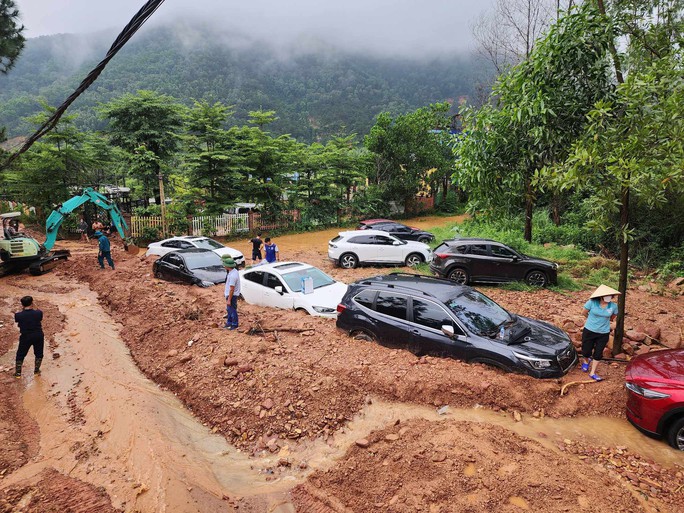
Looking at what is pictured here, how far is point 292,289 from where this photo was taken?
10.4 m

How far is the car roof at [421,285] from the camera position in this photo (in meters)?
7.79

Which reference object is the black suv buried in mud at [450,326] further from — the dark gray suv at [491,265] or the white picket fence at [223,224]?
the white picket fence at [223,224]

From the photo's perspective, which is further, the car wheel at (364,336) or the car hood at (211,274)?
the car hood at (211,274)

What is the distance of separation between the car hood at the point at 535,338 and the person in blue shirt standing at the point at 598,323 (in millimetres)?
428

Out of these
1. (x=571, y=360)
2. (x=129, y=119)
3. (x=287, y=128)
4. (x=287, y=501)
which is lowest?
(x=287, y=501)

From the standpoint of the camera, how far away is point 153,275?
15.0 metres

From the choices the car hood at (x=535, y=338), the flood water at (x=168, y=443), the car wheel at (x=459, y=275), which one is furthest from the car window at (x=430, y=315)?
the car wheel at (x=459, y=275)

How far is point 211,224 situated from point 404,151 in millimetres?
14937

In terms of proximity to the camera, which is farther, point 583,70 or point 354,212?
point 354,212

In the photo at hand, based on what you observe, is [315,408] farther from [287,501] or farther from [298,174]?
[298,174]

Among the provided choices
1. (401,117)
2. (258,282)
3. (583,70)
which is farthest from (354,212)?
(583,70)

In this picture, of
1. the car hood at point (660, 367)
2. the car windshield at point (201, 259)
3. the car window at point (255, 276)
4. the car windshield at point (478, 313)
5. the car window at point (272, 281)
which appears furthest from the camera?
the car windshield at point (201, 259)

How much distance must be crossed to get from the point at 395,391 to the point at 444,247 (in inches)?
318

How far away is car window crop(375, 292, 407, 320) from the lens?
7838 mm
